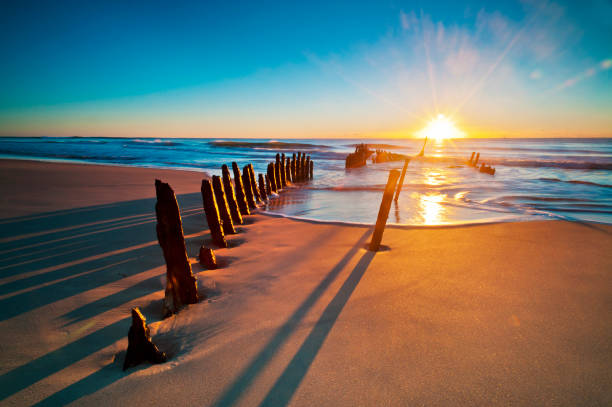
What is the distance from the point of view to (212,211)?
4898 mm

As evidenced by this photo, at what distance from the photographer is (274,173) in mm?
12102

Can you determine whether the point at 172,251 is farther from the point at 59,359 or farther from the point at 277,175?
the point at 277,175

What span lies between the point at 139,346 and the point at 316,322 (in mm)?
1587

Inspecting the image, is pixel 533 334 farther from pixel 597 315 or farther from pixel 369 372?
pixel 369 372

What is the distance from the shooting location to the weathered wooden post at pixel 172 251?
3006mm

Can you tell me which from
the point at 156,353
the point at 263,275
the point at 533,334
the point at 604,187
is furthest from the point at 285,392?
the point at 604,187

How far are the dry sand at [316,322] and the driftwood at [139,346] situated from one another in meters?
0.08

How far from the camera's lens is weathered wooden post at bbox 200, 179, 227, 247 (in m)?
4.81

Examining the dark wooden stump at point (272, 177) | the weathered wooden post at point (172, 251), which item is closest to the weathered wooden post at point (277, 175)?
the dark wooden stump at point (272, 177)

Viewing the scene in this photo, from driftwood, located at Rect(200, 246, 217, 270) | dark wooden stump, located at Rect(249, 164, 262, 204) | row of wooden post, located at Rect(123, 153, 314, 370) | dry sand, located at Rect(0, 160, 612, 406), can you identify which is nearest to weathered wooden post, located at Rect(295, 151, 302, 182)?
dark wooden stump, located at Rect(249, 164, 262, 204)

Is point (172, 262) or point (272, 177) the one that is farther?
point (272, 177)

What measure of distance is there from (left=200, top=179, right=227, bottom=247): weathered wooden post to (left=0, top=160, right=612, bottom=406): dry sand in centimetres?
41

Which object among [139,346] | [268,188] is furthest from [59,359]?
[268,188]

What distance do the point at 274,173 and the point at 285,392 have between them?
34.2ft
